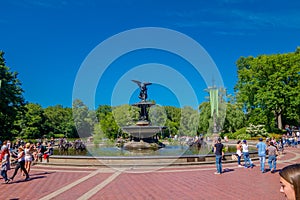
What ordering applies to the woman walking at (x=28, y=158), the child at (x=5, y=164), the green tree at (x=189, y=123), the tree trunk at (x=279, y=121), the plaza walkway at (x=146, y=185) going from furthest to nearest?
the green tree at (x=189, y=123), the tree trunk at (x=279, y=121), the woman walking at (x=28, y=158), the child at (x=5, y=164), the plaza walkway at (x=146, y=185)

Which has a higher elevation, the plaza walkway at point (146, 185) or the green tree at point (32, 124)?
the green tree at point (32, 124)

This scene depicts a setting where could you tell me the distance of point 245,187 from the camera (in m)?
9.79

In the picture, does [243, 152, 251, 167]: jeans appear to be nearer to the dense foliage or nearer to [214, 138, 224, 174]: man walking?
[214, 138, 224, 174]: man walking

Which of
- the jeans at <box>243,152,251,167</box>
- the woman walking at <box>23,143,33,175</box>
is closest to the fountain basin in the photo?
the jeans at <box>243,152,251,167</box>

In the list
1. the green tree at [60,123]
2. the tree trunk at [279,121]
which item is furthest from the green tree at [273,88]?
the green tree at [60,123]

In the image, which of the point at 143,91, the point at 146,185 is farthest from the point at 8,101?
the point at 146,185

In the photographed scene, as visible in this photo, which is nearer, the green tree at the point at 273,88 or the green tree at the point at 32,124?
the green tree at the point at 273,88

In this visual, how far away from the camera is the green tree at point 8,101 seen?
35156 millimetres

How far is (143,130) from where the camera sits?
2595 cm

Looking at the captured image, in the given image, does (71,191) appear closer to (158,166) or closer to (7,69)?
(158,166)

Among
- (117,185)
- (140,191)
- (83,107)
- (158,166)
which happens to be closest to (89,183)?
(117,185)

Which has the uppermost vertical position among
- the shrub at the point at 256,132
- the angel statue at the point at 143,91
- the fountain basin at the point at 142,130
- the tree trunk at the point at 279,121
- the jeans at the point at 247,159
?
the angel statue at the point at 143,91

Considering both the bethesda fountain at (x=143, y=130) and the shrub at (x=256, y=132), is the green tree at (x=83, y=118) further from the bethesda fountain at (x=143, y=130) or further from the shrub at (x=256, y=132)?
the bethesda fountain at (x=143, y=130)

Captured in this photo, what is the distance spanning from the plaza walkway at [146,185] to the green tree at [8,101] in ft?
84.2
